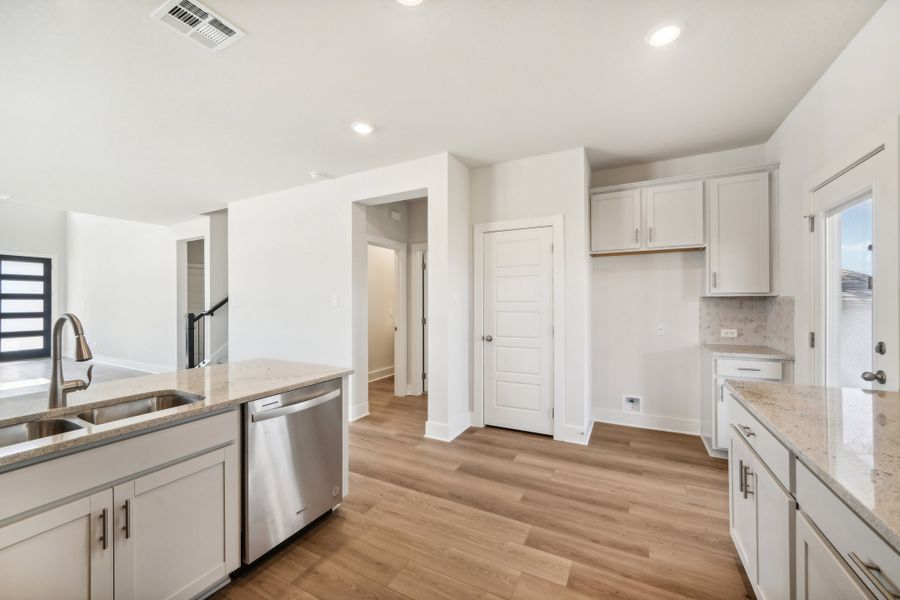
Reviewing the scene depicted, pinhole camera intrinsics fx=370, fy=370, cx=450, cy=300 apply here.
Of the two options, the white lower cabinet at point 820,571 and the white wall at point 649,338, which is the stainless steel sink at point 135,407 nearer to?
the white lower cabinet at point 820,571

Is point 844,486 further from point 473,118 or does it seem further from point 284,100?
point 284,100

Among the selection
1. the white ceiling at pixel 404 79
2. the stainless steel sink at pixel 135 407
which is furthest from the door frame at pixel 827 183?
the stainless steel sink at pixel 135 407

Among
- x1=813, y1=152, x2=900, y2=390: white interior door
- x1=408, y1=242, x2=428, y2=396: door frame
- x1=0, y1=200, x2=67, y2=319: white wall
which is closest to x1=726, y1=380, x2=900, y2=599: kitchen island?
x1=813, y1=152, x2=900, y2=390: white interior door

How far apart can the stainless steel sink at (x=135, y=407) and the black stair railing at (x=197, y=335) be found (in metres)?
4.16

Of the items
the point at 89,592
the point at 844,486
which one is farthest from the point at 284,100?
the point at 844,486

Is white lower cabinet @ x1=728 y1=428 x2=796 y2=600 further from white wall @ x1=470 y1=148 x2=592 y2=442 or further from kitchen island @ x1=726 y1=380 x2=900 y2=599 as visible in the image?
white wall @ x1=470 y1=148 x2=592 y2=442

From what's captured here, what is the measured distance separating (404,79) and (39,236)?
Answer: 10565 millimetres

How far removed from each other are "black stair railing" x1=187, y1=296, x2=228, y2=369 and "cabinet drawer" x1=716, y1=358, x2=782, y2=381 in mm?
6200

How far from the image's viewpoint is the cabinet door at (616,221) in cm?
352

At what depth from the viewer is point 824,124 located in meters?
2.30

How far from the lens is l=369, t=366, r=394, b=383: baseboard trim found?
617cm

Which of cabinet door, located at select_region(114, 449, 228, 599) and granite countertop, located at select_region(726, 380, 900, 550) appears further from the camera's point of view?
cabinet door, located at select_region(114, 449, 228, 599)

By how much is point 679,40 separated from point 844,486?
7.10 feet

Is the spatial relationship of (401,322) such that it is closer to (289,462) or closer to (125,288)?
(289,462)
